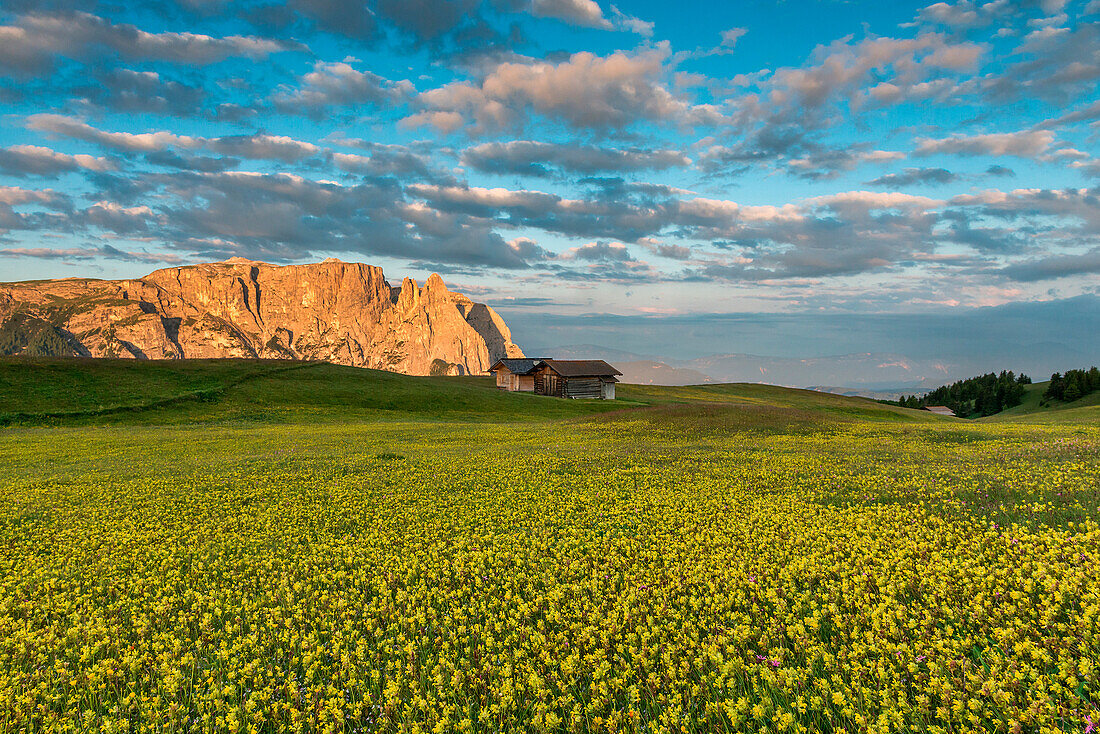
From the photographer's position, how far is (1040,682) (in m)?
4.95

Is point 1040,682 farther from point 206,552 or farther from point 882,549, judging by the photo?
point 206,552

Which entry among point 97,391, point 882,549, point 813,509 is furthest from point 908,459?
point 97,391

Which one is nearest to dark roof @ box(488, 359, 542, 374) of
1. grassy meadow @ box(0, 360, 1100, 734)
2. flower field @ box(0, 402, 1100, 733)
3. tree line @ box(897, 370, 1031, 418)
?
tree line @ box(897, 370, 1031, 418)

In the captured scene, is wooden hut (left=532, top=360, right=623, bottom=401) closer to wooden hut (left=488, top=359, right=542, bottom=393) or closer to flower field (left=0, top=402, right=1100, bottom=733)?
wooden hut (left=488, top=359, right=542, bottom=393)

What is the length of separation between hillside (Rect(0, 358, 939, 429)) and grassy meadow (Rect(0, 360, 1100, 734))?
21508mm

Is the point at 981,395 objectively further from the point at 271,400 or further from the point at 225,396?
the point at 225,396

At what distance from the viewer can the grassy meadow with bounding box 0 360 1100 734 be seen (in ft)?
18.2

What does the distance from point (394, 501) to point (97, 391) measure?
57.5m

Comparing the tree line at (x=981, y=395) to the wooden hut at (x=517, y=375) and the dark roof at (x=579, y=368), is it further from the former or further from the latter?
the wooden hut at (x=517, y=375)

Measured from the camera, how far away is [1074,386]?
287 feet

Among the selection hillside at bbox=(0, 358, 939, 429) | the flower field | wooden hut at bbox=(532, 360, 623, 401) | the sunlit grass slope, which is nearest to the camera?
the flower field

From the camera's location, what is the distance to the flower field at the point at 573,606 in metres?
5.51

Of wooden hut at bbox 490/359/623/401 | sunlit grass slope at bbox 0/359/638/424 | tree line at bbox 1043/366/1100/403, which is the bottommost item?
sunlit grass slope at bbox 0/359/638/424

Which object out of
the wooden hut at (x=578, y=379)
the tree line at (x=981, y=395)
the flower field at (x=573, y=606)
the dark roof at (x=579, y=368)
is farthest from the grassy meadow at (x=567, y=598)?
the tree line at (x=981, y=395)
